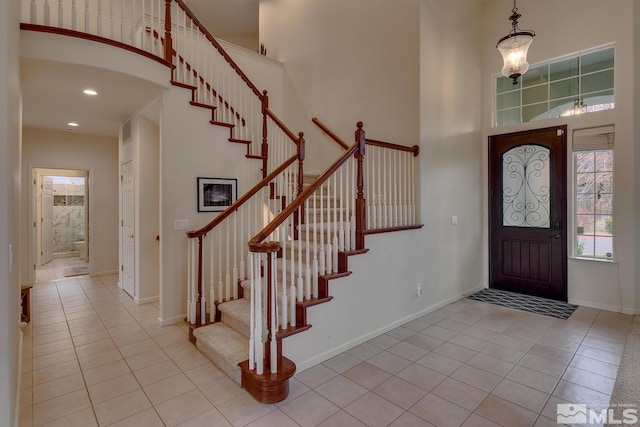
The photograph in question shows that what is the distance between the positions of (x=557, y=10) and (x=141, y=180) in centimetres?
634

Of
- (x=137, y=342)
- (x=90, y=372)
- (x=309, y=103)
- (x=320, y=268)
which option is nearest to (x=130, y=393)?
(x=90, y=372)

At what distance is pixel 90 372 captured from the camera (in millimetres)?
2656

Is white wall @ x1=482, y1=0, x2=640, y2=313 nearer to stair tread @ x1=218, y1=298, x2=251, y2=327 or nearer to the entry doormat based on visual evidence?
the entry doormat

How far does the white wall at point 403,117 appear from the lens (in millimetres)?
3318

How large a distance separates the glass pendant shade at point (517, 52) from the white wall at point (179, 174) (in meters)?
3.44

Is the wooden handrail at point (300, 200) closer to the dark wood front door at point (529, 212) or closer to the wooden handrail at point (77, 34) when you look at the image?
the wooden handrail at point (77, 34)

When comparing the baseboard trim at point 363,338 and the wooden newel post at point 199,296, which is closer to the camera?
the baseboard trim at point 363,338

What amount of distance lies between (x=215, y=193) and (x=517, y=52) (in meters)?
3.77

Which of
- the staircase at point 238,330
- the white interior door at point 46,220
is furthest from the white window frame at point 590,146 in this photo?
the white interior door at point 46,220

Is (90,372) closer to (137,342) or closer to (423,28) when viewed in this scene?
(137,342)

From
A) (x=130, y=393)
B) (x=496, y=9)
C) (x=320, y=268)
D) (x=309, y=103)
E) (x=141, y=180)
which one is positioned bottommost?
(x=130, y=393)

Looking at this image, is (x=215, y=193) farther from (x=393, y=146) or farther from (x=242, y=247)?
(x=393, y=146)
